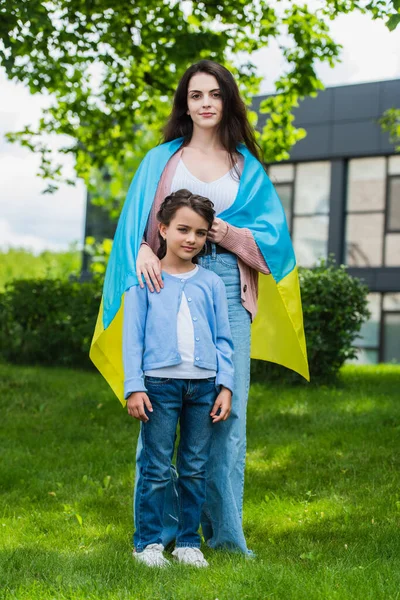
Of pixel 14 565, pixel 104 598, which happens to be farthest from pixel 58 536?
pixel 104 598

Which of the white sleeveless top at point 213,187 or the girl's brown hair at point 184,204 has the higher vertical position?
the white sleeveless top at point 213,187

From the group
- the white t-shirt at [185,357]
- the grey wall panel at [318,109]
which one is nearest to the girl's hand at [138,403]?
the white t-shirt at [185,357]

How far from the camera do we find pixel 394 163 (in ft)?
76.6

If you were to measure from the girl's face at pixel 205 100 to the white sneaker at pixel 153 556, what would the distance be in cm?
209

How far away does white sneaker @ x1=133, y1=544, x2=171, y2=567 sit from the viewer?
403 cm

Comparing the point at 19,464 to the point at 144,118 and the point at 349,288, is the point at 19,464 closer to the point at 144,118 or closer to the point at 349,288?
the point at 349,288

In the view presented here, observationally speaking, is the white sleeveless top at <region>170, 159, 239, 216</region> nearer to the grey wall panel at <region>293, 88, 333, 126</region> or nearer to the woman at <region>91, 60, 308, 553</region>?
the woman at <region>91, 60, 308, 553</region>

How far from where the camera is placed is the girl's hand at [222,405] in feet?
13.4

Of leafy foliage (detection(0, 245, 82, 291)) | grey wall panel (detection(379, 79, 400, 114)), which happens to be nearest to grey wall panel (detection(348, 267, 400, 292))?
grey wall panel (detection(379, 79, 400, 114))

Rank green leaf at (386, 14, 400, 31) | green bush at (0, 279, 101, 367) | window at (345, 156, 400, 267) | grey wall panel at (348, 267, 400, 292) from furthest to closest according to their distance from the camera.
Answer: window at (345, 156, 400, 267) → grey wall panel at (348, 267, 400, 292) → green bush at (0, 279, 101, 367) → green leaf at (386, 14, 400, 31)

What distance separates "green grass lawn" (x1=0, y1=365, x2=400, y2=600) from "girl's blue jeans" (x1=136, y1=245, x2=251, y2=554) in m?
0.21

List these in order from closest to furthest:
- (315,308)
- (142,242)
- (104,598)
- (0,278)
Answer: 1. (104,598)
2. (142,242)
3. (315,308)
4. (0,278)

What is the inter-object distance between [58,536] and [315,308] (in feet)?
19.8

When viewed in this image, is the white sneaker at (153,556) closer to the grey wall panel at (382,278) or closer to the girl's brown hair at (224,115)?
the girl's brown hair at (224,115)
